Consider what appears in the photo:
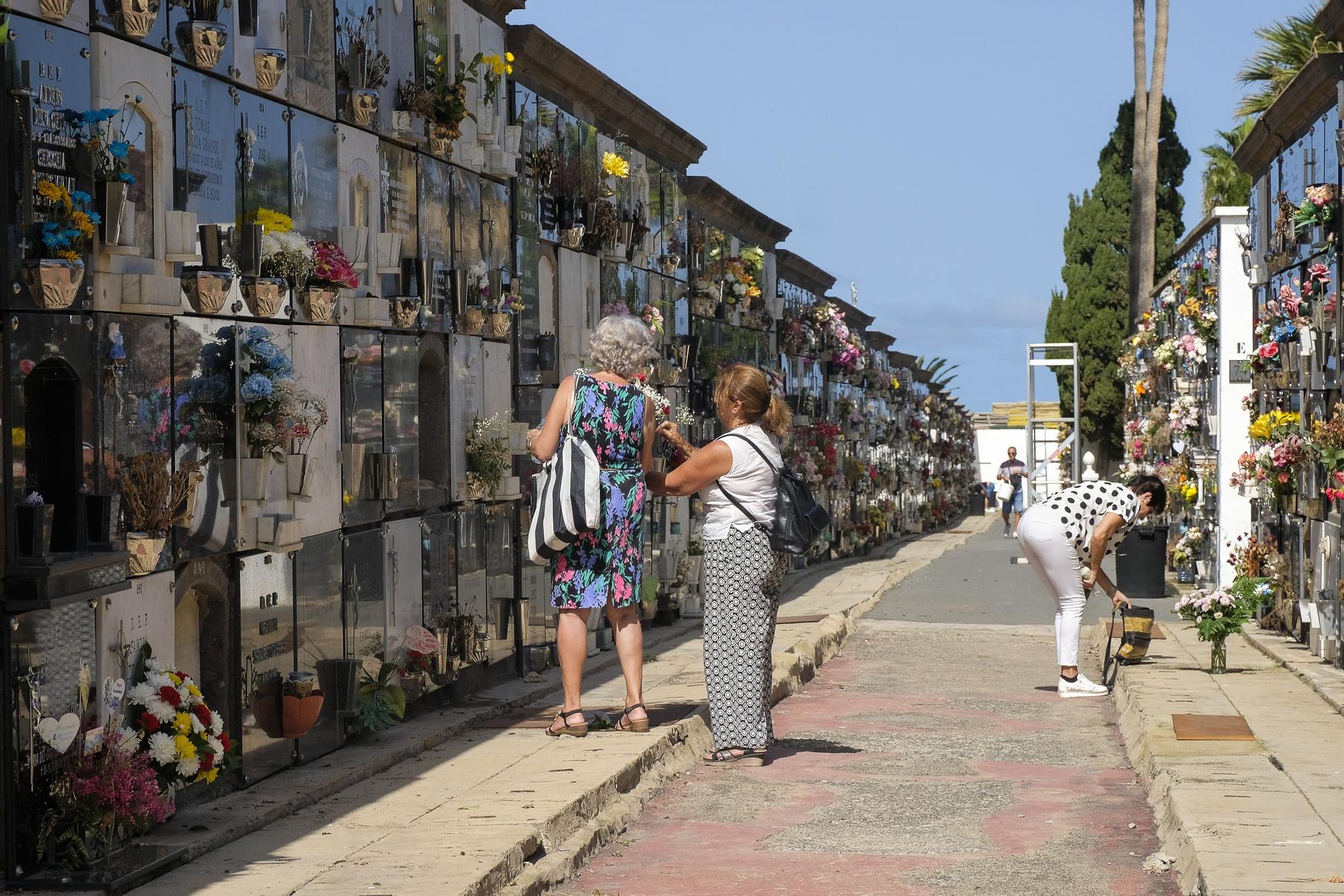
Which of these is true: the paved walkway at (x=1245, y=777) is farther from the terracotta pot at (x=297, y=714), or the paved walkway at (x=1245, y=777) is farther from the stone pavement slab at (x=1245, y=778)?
the terracotta pot at (x=297, y=714)

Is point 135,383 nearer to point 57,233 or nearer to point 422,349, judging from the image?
point 57,233

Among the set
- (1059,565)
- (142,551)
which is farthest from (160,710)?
(1059,565)

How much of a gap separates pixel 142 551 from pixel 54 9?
1.67m

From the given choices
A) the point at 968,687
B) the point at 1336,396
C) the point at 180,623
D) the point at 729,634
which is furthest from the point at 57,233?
the point at 1336,396

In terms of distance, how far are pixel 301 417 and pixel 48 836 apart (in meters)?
2.16

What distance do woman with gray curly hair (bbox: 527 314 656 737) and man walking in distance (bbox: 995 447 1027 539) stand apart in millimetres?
28298

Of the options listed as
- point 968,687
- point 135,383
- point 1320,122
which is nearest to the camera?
point 135,383

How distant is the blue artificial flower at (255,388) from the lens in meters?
6.55

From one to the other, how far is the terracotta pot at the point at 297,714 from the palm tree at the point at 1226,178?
2660 cm

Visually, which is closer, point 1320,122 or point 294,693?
point 294,693

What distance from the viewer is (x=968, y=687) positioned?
1097 centimetres

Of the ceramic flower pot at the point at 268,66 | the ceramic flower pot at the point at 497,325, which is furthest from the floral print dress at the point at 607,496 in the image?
the ceramic flower pot at the point at 497,325

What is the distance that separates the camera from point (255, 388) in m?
6.55

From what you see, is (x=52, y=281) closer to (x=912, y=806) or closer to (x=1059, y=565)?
(x=912, y=806)
